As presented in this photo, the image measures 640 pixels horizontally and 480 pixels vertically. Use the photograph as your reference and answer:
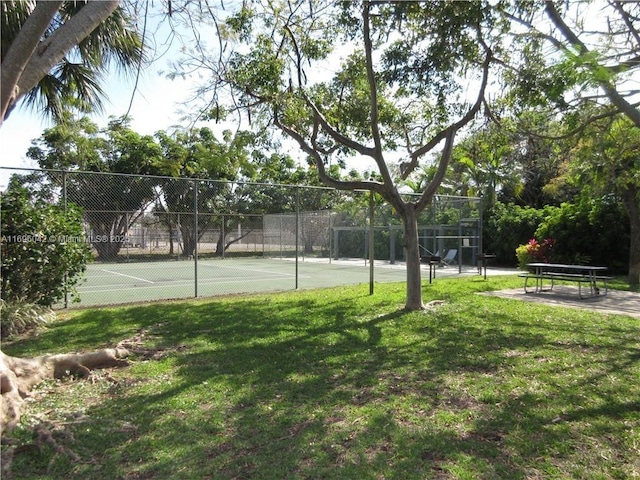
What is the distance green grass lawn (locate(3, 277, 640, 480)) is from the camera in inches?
130

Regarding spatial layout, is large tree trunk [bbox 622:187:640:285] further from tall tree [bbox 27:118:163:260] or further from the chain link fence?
tall tree [bbox 27:118:163:260]

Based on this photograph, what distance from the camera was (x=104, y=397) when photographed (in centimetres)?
461

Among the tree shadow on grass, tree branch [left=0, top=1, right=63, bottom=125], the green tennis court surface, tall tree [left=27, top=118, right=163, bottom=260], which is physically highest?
tall tree [left=27, top=118, right=163, bottom=260]

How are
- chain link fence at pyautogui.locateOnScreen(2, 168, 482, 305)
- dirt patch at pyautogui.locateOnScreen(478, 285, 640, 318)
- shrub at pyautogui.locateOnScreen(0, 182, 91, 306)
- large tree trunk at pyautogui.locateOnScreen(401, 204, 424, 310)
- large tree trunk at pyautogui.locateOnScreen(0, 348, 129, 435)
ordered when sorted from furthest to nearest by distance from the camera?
chain link fence at pyautogui.locateOnScreen(2, 168, 482, 305)
dirt patch at pyautogui.locateOnScreen(478, 285, 640, 318)
large tree trunk at pyautogui.locateOnScreen(401, 204, 424, 310)
shrub at pyautogui.locateOnScreen(0, 182, 91, 306)
large tree trunk at pyautogui.locateOnScreen(0, 348, 129, 435)

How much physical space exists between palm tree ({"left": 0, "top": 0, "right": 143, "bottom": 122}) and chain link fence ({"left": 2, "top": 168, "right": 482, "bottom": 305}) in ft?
16.0


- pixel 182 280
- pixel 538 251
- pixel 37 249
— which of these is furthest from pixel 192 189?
pixel 538 251

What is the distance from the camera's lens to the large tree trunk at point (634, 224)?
44.9 feet

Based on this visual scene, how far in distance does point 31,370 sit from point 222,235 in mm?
17885

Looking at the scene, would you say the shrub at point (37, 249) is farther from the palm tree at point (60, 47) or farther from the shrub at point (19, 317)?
the palm tree at point (60, 47)

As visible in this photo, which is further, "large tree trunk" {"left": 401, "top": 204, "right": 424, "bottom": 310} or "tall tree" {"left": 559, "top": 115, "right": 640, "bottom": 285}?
"tall tree" {"left": 559, "top": 115, "right": 640, "bottom": 285}

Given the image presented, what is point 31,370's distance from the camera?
15.6 feet

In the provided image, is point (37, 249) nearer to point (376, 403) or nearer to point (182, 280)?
point (376, 403)

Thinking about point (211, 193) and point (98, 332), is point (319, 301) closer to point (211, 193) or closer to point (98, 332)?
point (98, 332)

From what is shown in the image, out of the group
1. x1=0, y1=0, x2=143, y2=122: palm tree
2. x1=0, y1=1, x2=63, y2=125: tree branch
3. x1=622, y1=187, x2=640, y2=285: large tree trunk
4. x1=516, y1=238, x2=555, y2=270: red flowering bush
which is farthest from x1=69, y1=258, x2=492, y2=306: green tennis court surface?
x1=0, y1=1, x2=63, y2=125: tree branch
